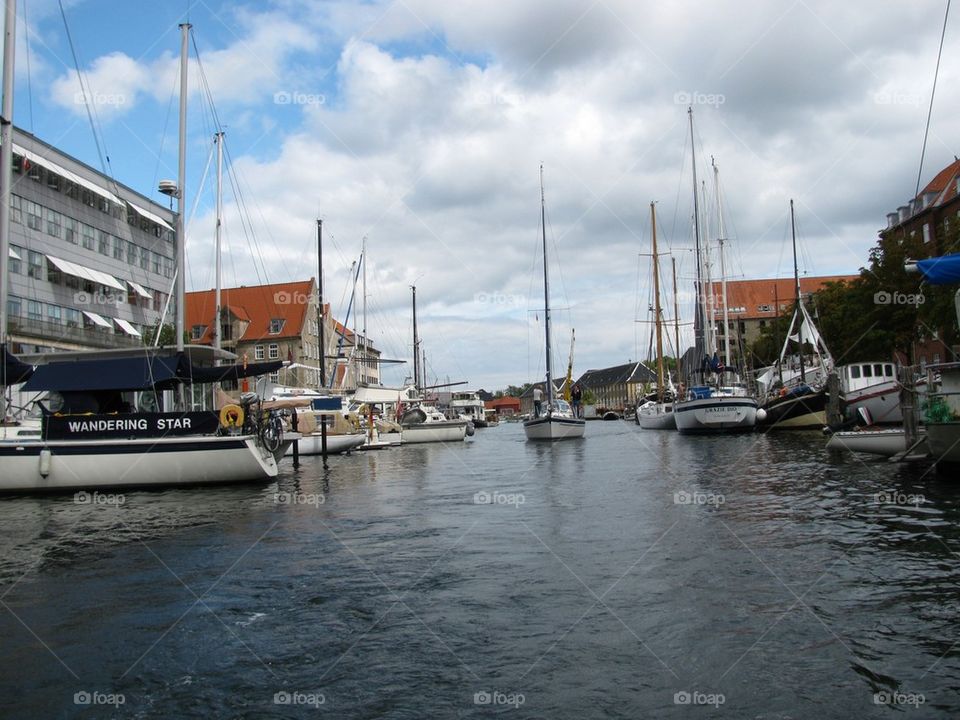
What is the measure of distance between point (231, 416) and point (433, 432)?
32655 mm

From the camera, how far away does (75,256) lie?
5450cm

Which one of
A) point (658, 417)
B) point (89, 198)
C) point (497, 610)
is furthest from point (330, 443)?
point (658, 417)

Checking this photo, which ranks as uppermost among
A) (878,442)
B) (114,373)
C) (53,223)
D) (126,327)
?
(53,223)

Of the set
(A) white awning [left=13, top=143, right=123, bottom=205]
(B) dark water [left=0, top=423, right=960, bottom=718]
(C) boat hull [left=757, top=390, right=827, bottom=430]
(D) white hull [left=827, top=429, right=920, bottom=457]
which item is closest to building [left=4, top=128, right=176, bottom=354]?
(A) white awning [left=13, top=143, right=123, bottom=205]

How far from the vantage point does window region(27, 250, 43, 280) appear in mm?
49581

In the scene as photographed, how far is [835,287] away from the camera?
2822 inches

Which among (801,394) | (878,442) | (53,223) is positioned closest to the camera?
(878,442)

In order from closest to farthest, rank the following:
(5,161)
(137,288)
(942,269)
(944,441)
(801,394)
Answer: (942,269)
(944,441)
(5,161)
(801,394)
(137,288)

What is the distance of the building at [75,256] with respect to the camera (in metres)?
48.5

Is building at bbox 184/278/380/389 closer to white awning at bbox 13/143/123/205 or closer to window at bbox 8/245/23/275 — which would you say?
white awning at bbox 13/143/123/205

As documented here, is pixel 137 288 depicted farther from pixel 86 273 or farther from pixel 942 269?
pixel 942 269

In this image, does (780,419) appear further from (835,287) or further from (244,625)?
(244,625)

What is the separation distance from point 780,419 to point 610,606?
43.1 m

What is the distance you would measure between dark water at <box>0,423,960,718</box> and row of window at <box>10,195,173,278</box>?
38234mm
